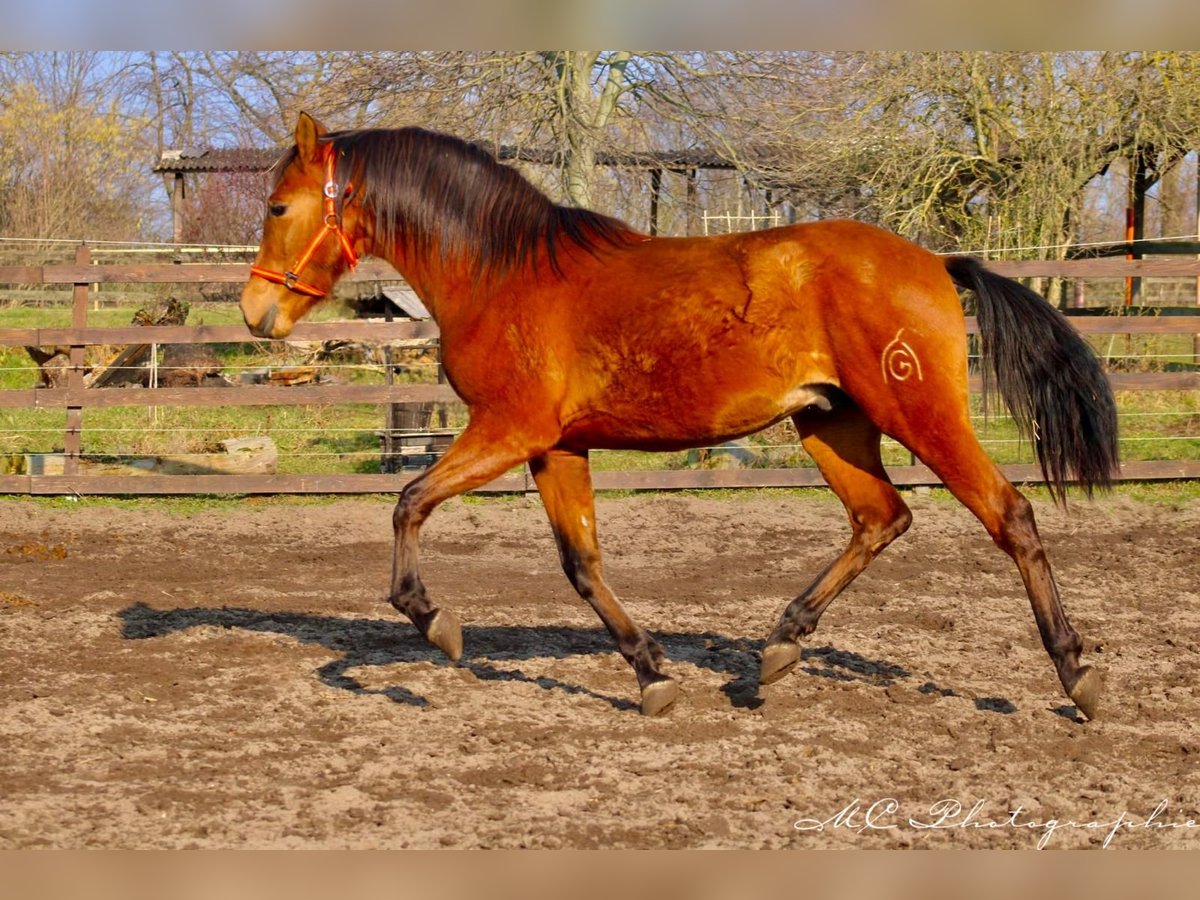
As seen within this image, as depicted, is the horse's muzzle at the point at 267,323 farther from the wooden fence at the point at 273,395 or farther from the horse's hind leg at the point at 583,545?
the wooden fence at the point at 273,395

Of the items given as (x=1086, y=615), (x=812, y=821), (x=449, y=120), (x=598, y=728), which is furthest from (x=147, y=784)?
(x=449, y=120)

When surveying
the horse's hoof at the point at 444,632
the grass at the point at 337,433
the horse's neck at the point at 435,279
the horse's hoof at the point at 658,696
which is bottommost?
the horse's hoof at the point at 658,696

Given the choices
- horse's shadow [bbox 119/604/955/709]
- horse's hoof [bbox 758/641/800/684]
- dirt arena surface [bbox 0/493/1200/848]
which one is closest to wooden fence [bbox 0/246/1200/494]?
dirt arena surface [bbox 0/493/1200/848]

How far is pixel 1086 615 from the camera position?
641 centimetres

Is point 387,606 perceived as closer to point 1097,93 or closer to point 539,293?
point 539,293

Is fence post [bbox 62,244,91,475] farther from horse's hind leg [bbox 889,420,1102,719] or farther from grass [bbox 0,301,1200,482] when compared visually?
horse's hind leg [bbox 889,420,1102,719]

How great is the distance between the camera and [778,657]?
485cm

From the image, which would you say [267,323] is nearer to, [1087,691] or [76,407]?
[1087,691]

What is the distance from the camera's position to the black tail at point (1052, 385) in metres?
4.75

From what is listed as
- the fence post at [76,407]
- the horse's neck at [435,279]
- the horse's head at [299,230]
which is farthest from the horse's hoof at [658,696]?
the fence post at [76,407]

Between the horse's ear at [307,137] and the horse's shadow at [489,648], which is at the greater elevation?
the horse's ear at [307,137]

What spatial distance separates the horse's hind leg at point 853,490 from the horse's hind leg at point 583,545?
25.1 inches

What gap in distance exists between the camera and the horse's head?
501 cm

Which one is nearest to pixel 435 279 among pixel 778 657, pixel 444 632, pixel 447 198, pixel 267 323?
pixel 447 198
